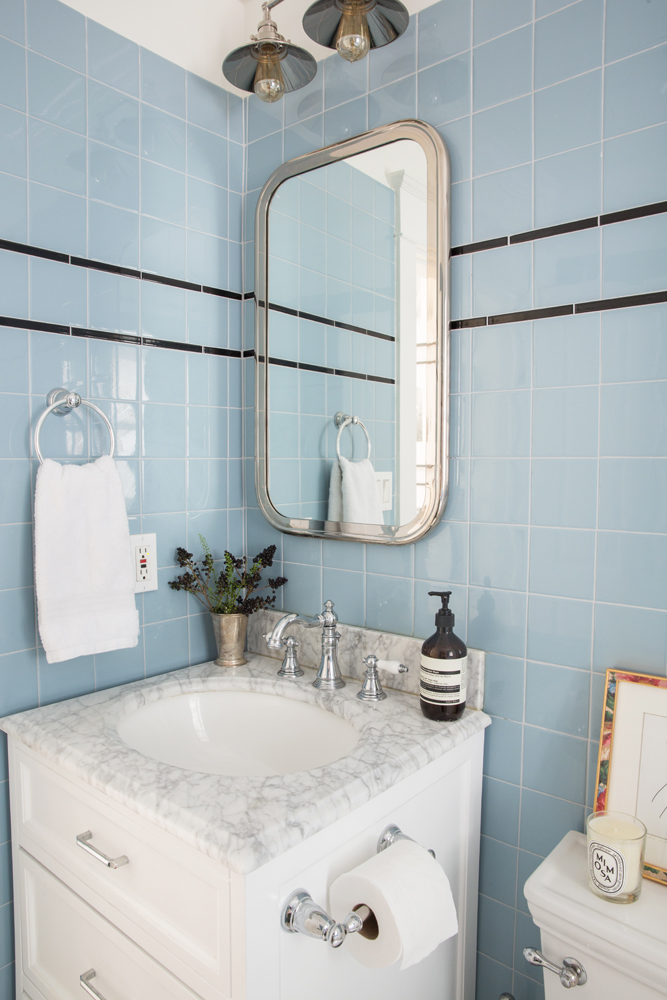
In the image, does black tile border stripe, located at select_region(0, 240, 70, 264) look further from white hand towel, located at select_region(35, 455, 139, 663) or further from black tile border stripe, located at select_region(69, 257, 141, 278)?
white hand towel, located at select_region(35, 455, 139, 663)

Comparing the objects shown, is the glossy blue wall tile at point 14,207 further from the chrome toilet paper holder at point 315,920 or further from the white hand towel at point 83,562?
the chrome toilet paper holder at point 315,920

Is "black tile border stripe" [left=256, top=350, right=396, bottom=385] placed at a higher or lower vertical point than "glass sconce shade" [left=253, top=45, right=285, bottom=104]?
lower

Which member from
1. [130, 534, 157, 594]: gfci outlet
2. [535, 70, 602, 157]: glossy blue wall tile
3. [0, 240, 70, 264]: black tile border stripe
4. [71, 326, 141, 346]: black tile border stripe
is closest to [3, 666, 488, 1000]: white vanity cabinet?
[130, 534, 157, 594]: gfci outlet

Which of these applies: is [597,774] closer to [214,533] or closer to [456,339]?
[456,339]

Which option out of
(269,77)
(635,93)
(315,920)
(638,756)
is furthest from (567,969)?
(269,77)

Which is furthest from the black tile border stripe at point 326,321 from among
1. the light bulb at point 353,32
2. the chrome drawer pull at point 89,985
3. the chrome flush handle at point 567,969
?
the chrome drawer pull at point 89,985

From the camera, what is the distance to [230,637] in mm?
1531

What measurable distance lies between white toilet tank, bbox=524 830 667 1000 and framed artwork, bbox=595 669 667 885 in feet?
0.27

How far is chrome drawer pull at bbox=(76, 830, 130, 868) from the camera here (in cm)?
98

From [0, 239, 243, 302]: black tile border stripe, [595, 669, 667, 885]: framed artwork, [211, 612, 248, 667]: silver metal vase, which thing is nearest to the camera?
[595, 669, 667, 885]: framed artwork

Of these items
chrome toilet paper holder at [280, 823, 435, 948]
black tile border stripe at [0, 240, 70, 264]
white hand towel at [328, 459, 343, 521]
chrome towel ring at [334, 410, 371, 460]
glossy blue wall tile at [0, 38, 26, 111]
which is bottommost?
chrome toilet paper holder at [280, 823, 435, 948]

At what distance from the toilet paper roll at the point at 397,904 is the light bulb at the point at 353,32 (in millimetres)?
1355

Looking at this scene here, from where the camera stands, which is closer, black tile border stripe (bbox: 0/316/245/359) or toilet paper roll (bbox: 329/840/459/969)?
toilet paper roll (bbox: 329/840/459/969)

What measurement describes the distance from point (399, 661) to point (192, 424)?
2.47ft
